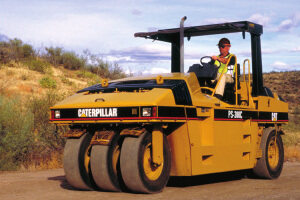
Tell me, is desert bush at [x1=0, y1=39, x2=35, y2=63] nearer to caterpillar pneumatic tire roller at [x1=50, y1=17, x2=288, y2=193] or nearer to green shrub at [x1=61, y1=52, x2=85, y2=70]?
green shrub at [x1=61, y1=52, x2=85, y2=70]

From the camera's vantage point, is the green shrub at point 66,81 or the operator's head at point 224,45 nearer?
the operator's head at point 224,45

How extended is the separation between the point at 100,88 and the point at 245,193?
9.92ft

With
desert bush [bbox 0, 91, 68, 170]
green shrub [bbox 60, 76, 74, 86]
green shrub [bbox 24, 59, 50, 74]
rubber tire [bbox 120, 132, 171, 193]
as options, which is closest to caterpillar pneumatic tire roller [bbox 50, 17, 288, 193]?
rubber tire [bbox 120, 132, 171, 193]

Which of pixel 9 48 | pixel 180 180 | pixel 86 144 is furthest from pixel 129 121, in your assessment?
pixel 9 48

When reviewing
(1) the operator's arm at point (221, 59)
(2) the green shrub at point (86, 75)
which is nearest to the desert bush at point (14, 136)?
(1) the operator's arm at point (221, 59)

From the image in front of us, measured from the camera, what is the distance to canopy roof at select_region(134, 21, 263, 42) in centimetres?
1074

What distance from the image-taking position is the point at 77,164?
8703 millimetres

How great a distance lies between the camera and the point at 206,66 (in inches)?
428

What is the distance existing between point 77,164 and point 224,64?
13.2ft

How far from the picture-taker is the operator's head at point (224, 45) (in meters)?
11.4

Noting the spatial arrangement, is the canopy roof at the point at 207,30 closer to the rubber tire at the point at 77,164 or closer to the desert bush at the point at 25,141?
the rubber tire at the point at 77,164

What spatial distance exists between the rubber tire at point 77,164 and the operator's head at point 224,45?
3.97m

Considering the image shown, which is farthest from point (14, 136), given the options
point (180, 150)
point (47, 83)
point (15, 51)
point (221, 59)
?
point (15, 51)

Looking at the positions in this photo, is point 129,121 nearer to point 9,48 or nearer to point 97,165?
point 97,165
